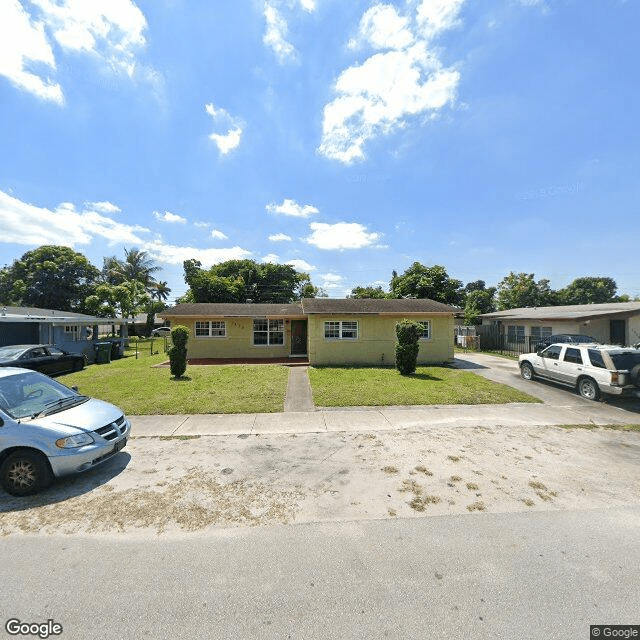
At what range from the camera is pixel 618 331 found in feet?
66.6

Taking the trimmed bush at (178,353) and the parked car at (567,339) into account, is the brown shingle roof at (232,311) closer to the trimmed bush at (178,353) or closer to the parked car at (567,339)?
the trimmed bush at (178,353)

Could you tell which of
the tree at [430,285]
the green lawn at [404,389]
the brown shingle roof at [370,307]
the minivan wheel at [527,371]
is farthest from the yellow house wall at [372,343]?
the tree at [430,285]

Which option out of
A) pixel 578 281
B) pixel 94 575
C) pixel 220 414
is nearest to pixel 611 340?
pixel 220 414

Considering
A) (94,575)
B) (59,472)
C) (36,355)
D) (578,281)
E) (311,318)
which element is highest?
(578,281)

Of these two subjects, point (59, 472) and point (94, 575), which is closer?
point (94, 575)

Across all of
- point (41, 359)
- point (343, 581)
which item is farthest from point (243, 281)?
point (343, 581)

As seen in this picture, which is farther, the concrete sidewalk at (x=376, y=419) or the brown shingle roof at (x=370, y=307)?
the brown shingle roof at (x=370, y=307)

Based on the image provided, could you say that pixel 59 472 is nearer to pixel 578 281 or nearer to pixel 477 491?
pixel 477 491

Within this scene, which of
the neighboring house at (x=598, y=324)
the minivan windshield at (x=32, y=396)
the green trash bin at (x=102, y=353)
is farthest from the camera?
the neighboring house at (x=598, y=324)

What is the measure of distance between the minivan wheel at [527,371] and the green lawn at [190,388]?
1007 cm

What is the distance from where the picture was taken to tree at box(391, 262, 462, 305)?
3503cm

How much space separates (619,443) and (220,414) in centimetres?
932

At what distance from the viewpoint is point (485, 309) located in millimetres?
43844

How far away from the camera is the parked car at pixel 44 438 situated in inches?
173
